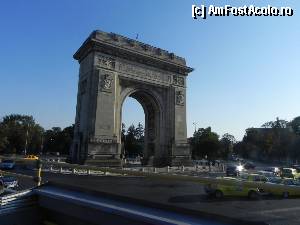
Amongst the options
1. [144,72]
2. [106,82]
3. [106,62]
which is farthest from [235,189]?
[144,72]

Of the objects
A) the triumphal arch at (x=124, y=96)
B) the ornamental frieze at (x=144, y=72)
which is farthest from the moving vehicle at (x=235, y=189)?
the ornamental frieze at (x=144, y=72)

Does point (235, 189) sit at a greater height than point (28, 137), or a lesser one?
lesser

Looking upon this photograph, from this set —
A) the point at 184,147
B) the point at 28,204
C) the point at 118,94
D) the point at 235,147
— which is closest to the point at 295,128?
the point at 235,147

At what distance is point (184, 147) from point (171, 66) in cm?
1160

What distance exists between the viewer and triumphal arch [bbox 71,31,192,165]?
1435 inches

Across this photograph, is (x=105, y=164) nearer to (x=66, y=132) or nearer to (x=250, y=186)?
(x=250, y=186)

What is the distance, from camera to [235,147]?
139125mm

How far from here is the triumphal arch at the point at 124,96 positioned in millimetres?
36438

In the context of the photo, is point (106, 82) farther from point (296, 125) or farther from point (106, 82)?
point (296, 125)

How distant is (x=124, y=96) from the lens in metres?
40.2

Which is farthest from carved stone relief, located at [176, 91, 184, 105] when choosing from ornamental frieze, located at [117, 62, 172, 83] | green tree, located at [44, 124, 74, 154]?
green tree, located at [44, 124, 74, 154]

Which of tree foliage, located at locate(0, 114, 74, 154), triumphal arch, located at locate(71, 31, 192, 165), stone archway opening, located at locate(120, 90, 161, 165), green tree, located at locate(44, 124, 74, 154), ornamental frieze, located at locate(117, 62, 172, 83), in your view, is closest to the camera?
triumphal arch, located at locate(71, 31, 192, 165)

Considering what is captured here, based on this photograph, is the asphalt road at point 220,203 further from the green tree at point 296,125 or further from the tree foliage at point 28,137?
the green tree at point 296,125

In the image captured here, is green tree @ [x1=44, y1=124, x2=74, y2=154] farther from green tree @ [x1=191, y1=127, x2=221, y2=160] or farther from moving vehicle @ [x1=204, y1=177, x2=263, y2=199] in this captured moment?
moving vehicle @ [x1=204, y1=177, x2=263, y2=199]
